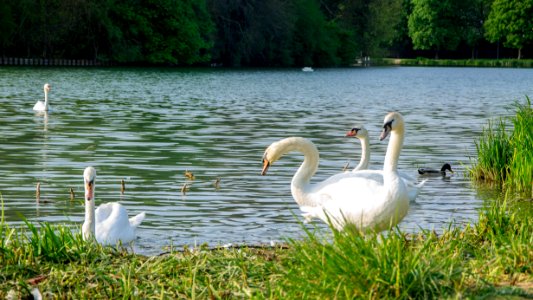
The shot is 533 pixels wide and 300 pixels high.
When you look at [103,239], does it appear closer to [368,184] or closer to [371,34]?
[368,184]

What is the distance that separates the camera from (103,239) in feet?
31.7

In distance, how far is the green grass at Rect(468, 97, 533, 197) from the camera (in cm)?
1240

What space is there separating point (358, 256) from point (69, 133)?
1809 cm

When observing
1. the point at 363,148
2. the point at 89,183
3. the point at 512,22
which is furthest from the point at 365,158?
the point at 512,22

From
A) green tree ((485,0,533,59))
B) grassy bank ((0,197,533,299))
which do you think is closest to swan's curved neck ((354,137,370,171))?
grassy bank ((0,197,533,299))

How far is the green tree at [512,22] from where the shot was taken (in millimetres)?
121438

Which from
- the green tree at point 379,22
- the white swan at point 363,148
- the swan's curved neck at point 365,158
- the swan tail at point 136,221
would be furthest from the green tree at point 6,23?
the swan tail at point 136,221

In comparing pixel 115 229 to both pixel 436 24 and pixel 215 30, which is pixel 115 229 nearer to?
pixel 215 30

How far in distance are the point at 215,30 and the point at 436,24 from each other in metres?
52.0

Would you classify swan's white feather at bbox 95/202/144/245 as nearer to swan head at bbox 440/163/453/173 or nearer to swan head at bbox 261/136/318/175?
swan head at bbox 261/136/318/175

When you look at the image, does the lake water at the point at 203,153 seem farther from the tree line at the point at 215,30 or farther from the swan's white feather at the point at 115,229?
the tree line at the point at 215,30

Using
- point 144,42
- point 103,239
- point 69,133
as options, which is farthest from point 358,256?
point 144,42

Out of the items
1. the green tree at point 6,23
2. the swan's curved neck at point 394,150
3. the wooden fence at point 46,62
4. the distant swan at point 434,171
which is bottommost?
the wooden fence at point 46,62

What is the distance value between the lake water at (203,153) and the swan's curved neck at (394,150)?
88 centimetres
